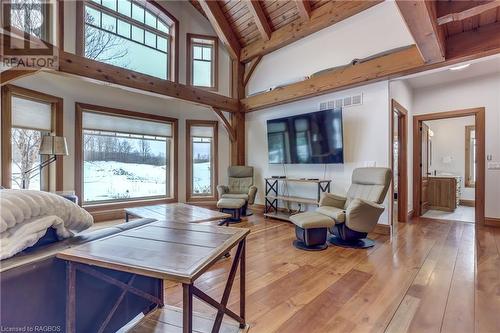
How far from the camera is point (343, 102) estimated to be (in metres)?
4.30

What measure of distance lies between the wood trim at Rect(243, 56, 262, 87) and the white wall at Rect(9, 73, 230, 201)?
3.82 feet

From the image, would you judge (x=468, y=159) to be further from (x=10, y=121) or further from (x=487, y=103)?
(x=10, y=121)

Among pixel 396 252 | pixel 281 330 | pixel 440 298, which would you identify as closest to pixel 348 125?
pixel 396 252

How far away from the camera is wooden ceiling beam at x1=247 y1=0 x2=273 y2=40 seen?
475 cm

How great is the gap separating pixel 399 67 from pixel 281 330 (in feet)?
11.6

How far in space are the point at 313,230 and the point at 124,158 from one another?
3878 millimetres

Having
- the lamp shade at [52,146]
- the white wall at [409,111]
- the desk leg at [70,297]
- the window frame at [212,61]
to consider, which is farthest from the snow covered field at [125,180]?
the white wall at [409,111]

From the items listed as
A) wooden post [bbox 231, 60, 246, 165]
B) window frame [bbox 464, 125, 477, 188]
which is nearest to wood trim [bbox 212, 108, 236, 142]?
wooden post [bbox 231, 60, 246, 165]

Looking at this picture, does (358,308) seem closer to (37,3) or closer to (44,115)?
(44,115)

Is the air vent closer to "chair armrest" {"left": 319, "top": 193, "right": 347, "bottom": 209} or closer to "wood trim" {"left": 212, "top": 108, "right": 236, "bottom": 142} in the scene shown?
"chair armrest" {"left": 319, "top": 193, "right": 347, "bottom": 209}

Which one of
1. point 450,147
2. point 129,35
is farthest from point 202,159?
point 450,147

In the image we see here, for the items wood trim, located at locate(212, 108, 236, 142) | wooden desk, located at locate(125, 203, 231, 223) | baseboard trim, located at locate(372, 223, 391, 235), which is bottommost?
baseboard trim, located at locate(372, 223, 391, 235)

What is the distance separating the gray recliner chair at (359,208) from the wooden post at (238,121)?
8.74ft

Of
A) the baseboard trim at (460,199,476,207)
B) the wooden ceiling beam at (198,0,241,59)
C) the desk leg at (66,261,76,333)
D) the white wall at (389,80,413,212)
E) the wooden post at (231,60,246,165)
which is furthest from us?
the baseboard trim at (460,199,476,207)
